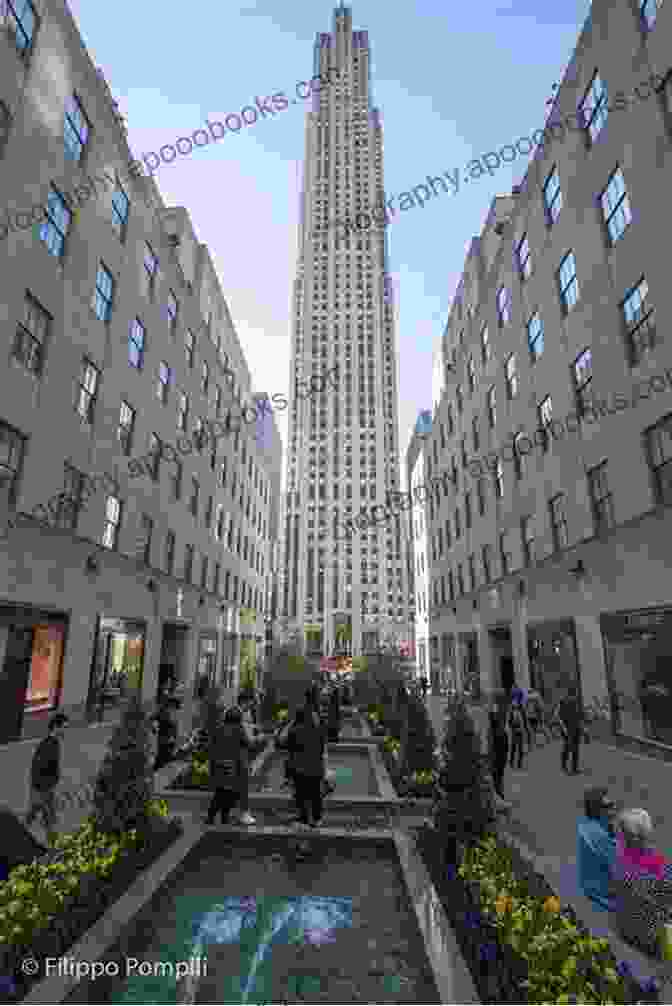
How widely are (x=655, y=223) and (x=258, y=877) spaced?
16.9 meters

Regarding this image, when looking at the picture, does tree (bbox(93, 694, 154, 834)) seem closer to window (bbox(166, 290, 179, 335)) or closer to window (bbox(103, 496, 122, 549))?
window (bbox(103, 496, 122, 549))

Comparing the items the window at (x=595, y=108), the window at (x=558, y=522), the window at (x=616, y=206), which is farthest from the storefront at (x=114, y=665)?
the window at (x=595, y=108)

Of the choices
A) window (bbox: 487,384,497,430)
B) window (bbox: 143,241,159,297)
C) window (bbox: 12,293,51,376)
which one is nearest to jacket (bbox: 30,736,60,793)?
window (bbox: 12,293,51,376)

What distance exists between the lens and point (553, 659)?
19.9 m

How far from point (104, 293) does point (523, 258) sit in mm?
18345

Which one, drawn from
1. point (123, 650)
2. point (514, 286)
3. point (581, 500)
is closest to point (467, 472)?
point (514, 286)

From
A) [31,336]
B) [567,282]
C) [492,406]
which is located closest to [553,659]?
[492,406]

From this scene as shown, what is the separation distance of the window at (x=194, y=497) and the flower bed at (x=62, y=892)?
81.8ft

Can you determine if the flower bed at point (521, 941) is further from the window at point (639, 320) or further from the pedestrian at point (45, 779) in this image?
the window at point (639, 320)

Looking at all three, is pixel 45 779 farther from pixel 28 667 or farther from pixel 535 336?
pixel 535 336

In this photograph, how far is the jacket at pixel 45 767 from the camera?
779 cm

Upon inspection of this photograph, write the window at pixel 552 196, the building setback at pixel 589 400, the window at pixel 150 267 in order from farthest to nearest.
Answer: the window at pixel 150 267, the window at pixel 552 196, the building setback at pixel 589 400

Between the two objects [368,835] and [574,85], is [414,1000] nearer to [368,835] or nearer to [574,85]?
[368,835]

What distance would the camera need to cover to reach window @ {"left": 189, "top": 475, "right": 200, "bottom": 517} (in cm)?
3087
